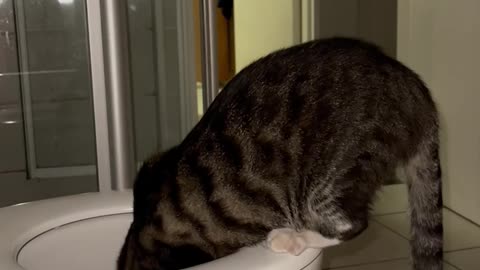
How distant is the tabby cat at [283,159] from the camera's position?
1.04m

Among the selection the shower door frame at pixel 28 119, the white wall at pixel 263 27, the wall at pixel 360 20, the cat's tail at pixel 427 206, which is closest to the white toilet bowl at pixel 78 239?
the cat's tail at pixel 427 206

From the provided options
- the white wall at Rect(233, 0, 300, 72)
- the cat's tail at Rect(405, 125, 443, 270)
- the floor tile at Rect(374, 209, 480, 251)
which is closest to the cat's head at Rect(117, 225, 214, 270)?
the cat's tail at Rect(405, 125, 443, 270)

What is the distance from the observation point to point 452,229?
1922 millimetres

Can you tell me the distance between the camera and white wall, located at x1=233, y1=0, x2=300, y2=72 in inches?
111

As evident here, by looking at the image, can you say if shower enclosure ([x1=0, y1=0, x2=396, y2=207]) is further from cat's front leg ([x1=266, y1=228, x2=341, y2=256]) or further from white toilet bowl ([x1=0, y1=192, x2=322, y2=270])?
cat's front leg ([x1=266, y1=228, x2=341, y2=256])

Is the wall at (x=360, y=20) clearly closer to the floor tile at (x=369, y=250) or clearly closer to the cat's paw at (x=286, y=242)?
the floor tile at (x=369, y=250)

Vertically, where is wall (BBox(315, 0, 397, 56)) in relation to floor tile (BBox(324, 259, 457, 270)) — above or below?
above

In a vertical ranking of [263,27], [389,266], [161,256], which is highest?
[263,27]

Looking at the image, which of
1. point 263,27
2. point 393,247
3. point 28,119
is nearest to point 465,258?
point 393,247

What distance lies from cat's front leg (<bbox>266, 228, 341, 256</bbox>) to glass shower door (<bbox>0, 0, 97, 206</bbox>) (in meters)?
0.92

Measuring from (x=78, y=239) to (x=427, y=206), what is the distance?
646mm

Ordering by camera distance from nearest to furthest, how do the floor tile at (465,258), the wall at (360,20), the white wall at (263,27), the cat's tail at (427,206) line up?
1. the cat's tail at (427,206)
2. the floor tile at (465,258)
3. the wall at (360,20)
4. the white wall at (263,27)

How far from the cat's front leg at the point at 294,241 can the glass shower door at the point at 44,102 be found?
36.0 inches

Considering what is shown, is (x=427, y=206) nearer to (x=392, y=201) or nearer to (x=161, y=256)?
(x=161, y=256)
